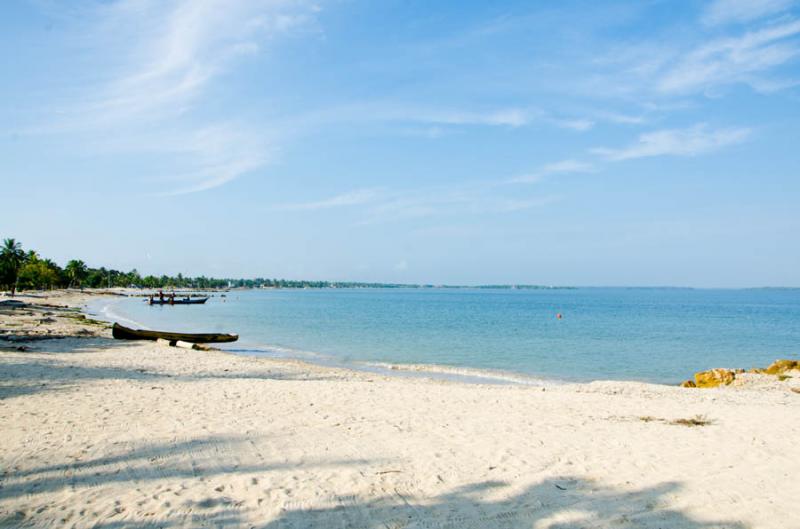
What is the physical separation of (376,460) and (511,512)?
2128 millimetres

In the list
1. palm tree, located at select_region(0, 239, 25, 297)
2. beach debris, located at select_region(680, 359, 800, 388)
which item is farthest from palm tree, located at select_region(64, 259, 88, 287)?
beach debris, located at select_region(680, 359, 800, 388)

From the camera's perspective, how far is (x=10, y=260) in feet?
268

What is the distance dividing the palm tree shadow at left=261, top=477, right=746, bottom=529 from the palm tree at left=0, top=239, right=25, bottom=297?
9430 centimetres

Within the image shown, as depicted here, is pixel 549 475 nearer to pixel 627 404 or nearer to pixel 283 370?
pixel 627 404

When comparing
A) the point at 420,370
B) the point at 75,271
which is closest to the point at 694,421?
the point at 420,370

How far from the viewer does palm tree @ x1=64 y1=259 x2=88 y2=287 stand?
5241 inches

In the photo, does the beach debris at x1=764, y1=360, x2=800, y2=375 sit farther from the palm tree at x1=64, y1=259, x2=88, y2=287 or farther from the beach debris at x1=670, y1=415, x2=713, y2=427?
the palm tree at x1=64, y1=259, x2=88, y2=287

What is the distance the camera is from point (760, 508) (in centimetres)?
545

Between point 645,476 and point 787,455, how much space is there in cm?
284

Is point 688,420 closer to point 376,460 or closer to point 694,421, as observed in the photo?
point 694,421

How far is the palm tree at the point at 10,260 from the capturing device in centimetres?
8075

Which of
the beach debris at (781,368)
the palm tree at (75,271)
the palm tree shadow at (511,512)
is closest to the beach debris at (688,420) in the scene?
the palm tree shadow at (511,512)

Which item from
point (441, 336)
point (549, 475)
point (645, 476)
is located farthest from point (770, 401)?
point (441, 336)

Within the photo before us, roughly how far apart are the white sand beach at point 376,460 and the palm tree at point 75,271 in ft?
470
